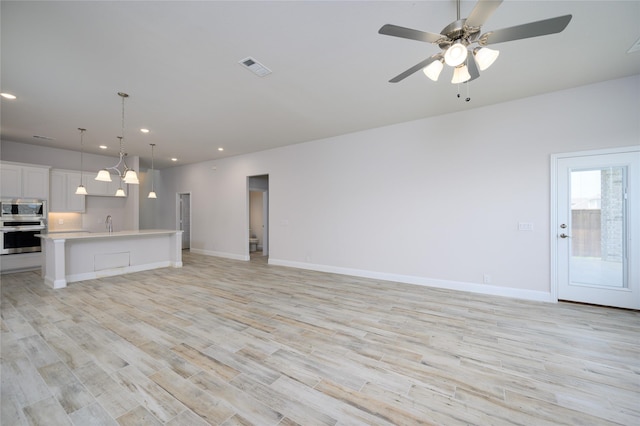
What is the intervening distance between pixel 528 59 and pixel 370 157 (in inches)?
108

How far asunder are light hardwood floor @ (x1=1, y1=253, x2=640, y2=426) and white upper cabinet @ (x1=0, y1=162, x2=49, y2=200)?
3.05m

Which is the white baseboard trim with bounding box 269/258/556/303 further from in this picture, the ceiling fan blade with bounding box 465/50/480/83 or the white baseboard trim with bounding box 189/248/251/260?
the ceiling fan blade with bounding box 465/50/480/83

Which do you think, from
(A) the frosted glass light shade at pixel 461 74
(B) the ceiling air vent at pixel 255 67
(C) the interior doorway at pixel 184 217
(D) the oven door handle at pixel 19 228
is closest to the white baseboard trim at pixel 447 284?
(A) the frosted glass light shade at pixel 461 74

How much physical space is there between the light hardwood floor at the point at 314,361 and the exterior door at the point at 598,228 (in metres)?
0.30

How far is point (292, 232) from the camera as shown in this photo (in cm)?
625

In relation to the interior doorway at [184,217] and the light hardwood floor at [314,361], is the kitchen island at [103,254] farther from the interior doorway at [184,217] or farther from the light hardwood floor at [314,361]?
the interior doorway at [184,217]

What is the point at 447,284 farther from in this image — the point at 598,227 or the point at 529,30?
the point at 529,30

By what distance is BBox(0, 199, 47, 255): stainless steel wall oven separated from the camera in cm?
520

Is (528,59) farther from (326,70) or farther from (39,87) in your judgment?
(39,87)

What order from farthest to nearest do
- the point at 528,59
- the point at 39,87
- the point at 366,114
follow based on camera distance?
the point at 366,114
the point at 39,87
the point at 528,59

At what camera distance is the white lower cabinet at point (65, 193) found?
610 cm

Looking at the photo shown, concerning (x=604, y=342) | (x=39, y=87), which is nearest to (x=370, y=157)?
(x=604, y=342)

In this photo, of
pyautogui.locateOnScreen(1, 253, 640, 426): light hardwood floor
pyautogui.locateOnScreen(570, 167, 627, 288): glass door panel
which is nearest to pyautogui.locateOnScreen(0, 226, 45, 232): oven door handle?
pyautogui.locateOnScreen(1, 253, 640, 426): light hardwood floor

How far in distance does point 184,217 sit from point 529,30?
9934 millimetres
